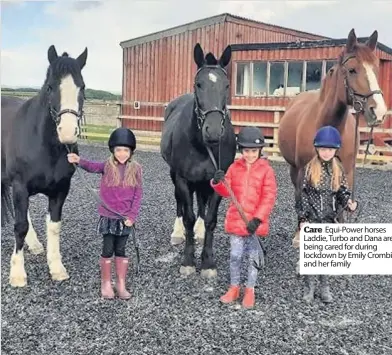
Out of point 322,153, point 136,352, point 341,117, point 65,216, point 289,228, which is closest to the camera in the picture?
point 136,352

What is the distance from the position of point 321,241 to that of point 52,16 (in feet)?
6.60

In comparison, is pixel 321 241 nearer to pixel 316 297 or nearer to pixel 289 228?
pixel 316 297

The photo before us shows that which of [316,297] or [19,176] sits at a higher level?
[19,176]

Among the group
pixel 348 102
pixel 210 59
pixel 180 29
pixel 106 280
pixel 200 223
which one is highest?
pixel 180 29

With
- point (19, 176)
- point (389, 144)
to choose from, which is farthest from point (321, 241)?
point (389, 144)

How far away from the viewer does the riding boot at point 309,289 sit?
9.96ft

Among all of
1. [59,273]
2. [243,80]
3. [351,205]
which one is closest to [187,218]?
[59,273]

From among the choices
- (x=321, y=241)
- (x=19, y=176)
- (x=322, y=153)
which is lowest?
(x=321, y=241)

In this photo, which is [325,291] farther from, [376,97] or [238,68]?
[238,68]

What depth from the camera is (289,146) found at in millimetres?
4820

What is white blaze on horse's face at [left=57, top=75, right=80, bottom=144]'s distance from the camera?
2.74 metres

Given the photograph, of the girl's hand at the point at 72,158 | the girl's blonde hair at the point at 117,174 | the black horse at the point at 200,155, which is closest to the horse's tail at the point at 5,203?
the girl's hand at the point at 72,158

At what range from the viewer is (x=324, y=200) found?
2902 mm

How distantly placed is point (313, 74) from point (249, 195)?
5.98m
